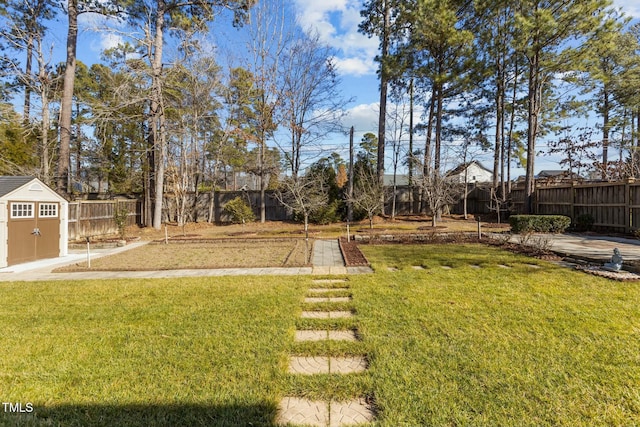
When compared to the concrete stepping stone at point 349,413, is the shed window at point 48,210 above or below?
above

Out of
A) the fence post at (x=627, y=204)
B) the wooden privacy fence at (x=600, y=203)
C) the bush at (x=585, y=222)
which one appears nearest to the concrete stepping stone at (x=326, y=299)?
the wooden privacy fence at (x=600, y=203)

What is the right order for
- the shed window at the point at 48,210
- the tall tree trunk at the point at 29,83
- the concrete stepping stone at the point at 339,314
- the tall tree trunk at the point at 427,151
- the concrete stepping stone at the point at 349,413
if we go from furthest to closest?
the tall tree trunk at the point at 427,151 → the tall tree trunk at the point at 29,83 → the shed window at the point at 48,210 → the concrete stepping stone at the point at 339,314 → the concrete stepping stone at the point at 349,413

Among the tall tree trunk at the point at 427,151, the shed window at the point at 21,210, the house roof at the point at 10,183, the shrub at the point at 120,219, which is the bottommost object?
the shrub at the point at 120,219

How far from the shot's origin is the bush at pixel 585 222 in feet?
38.1

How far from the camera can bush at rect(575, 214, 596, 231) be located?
1160 cm

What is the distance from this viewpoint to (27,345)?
2.91 meters

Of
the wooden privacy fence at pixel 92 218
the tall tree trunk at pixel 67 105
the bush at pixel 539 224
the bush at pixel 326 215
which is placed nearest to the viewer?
the bush at pixel 539 224

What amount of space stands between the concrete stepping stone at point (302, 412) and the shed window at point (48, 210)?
9.52 metres

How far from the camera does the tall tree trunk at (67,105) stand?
12.1 m

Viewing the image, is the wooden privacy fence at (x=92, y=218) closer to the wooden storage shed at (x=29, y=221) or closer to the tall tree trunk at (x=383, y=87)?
the wooden storage shed at (x=29, y=221)

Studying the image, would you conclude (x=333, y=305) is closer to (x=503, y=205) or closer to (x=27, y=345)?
(x=27, y=345)

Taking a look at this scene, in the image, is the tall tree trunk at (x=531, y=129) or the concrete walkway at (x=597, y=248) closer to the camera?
the concrete walkway at (x=597, y=248)

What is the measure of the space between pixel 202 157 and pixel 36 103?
7.65 metres

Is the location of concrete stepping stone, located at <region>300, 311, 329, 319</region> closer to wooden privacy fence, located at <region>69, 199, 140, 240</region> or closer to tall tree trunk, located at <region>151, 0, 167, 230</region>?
wooden privacy fence, located at <region>69, 199, 140, 240</region>
